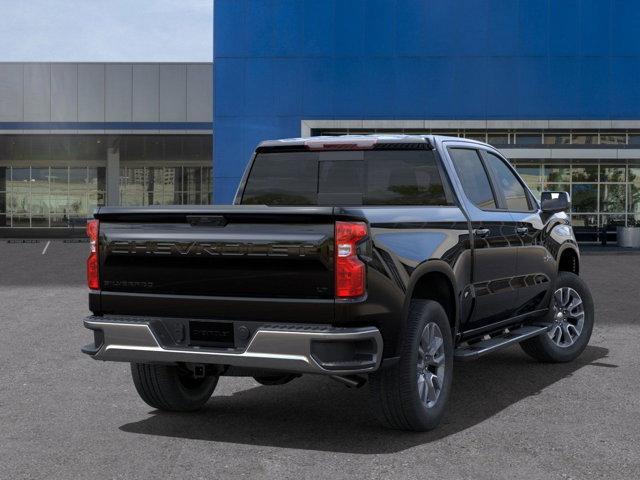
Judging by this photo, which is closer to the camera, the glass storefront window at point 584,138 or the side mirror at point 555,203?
the side mirror at point 555,203

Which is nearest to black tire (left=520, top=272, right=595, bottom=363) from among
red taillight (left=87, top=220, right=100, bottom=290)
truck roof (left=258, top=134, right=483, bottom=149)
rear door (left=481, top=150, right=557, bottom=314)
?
rear door (left=481, top=150, right=557, bottom=314)

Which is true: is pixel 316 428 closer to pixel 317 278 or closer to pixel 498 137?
pixel 317 278

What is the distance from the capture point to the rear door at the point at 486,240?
7391 millimetres

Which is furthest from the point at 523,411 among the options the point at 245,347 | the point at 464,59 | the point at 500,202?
the point at 464,59

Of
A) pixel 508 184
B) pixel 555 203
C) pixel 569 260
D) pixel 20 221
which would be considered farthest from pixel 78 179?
pixel 555 203

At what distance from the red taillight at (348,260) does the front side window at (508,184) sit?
2.71m

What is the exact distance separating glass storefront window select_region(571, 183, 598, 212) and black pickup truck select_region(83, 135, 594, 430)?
3114cm

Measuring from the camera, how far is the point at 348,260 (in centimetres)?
564

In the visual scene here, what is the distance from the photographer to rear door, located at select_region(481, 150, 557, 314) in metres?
8.22

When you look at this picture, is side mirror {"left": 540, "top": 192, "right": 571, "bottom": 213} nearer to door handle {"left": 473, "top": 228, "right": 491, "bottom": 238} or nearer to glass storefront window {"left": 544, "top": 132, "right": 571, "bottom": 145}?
door handle {"left": 473, "top": 228, "right": 491, "bottom": 238}

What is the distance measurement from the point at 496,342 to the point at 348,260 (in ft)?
7.75

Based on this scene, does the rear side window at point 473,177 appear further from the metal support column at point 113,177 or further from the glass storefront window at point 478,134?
the metal support column at point 113,177

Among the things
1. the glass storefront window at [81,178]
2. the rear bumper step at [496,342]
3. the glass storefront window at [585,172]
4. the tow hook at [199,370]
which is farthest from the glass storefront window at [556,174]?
the tow hook at [199,370]

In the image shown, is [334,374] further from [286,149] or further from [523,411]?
[286,149]
